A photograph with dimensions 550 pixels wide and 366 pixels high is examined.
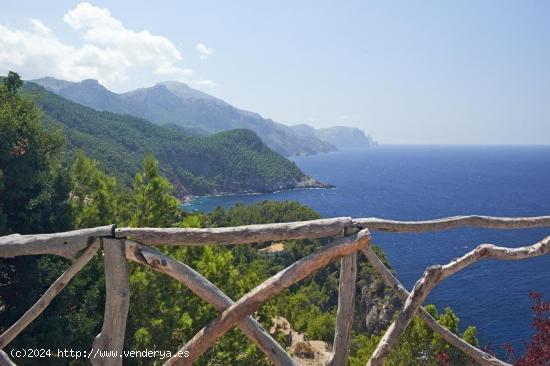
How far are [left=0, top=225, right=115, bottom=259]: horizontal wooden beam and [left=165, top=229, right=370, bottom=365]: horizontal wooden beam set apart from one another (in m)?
1.23

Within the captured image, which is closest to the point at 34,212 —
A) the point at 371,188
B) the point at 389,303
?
the point at 389,303

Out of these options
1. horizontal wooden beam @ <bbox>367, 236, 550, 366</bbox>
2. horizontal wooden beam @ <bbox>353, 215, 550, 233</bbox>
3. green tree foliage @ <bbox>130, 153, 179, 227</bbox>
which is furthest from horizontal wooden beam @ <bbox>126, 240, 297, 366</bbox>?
green tree foliage @ <bbox>130, 153, 179, 227</bbox>

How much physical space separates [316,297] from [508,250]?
47215 millimetres

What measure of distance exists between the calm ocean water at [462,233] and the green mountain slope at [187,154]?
1053cm

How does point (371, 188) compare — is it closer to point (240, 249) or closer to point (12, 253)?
point (240, 249)

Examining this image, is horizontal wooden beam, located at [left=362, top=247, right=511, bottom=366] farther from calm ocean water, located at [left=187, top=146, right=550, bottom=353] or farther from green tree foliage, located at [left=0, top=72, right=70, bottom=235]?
green tree foliage, located at [left=0, top=72, right=70, bottom=235]

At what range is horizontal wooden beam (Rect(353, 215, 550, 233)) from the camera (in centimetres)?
441

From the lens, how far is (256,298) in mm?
3764

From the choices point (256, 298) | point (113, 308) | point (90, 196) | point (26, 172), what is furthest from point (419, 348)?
point (90, 196)

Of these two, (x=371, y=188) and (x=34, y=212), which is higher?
(x=34, y=212)

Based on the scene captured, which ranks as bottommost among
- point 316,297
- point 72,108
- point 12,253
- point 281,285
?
point 316,297

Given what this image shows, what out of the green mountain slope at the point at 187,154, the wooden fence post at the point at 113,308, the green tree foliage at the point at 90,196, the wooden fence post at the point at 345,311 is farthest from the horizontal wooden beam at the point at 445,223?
the green mountain slope at the point at 187,154

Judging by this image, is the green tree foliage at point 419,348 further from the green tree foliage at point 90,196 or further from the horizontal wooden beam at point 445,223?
the green tree foliage at point 90,196

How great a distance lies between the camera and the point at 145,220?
1405cm
